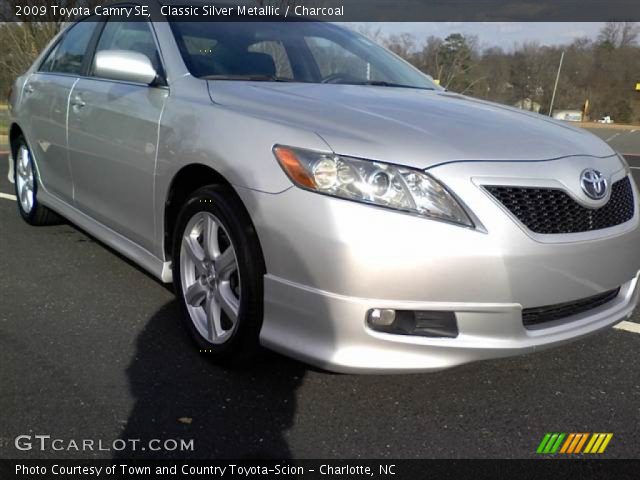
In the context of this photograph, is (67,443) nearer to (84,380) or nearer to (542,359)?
(84,380)

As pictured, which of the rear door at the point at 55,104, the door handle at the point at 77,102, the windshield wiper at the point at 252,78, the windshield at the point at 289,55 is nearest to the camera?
the windshield wiper at the point at 252,78

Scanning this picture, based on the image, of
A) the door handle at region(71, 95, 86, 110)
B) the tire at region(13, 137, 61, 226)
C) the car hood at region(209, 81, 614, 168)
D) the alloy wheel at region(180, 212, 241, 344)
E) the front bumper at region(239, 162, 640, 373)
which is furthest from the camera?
the tire at region(13, 137, 61, 226)

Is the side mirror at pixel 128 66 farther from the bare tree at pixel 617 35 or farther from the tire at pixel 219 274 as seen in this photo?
the bare tree at pixel 617 35

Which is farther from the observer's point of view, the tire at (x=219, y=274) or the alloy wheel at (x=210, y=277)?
the alloy wheel at (x=210, y=277)

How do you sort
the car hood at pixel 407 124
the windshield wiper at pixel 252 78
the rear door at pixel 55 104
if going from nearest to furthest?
the car hood at pixel 407 124 → the windshield wiper at pixel 252 78 → the rear door at pixel 55 104

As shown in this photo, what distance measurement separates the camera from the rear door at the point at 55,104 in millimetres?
3803

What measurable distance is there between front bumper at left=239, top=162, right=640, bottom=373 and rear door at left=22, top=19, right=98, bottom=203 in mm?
2173

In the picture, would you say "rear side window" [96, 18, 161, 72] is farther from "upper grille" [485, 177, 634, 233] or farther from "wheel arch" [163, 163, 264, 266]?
"upper grille" [485, 177, 634, 233]

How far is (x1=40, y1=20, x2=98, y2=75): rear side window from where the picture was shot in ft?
12.8

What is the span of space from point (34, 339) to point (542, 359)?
2412mm

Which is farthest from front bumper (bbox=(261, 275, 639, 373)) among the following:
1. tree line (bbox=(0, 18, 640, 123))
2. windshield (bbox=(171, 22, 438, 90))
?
tree line (bbox=(0, 18, 640, 123))

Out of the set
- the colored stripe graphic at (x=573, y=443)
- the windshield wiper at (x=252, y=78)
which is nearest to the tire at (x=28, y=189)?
the windshield wiper at (x=252, y=78)

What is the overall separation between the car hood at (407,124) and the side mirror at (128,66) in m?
0.38
